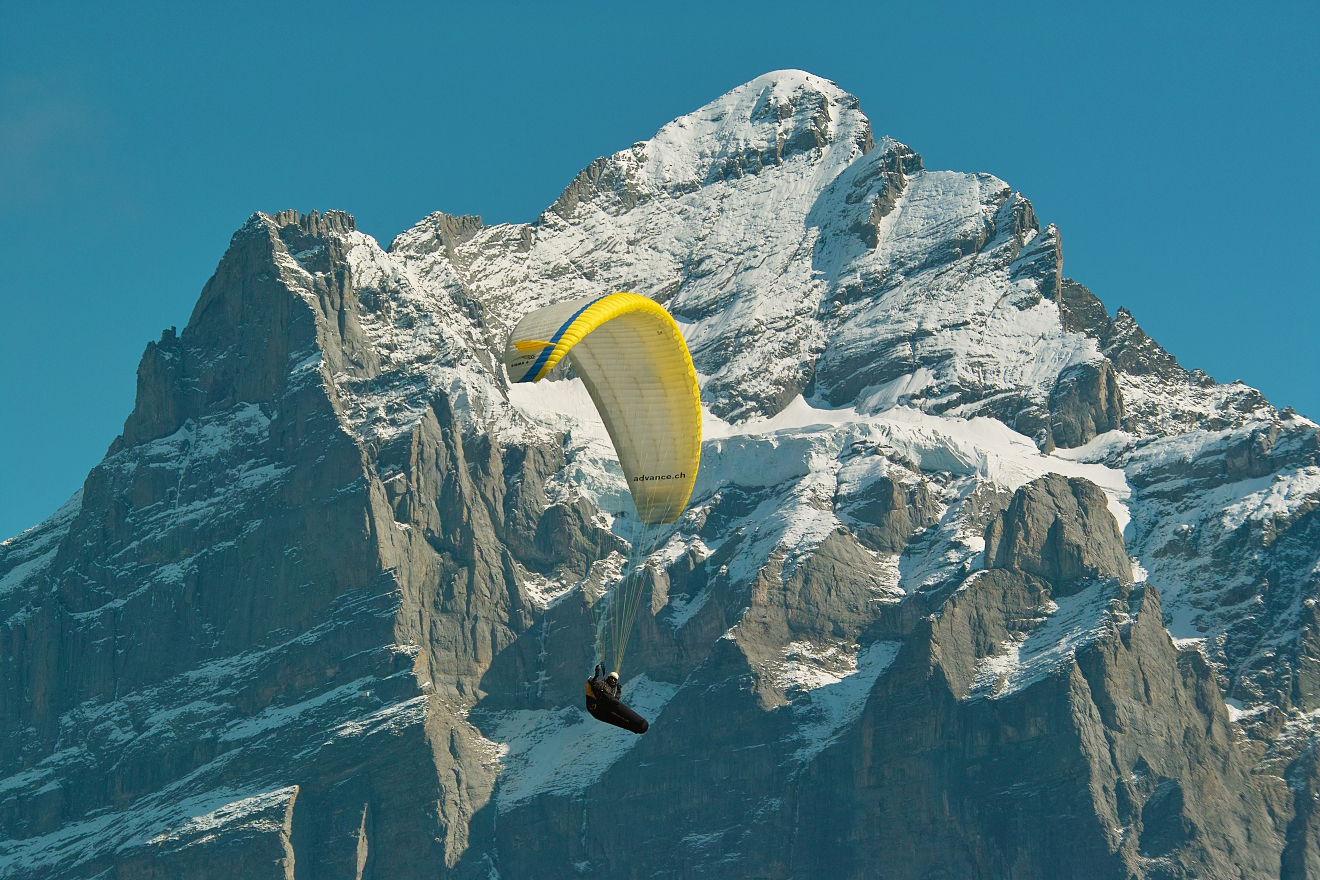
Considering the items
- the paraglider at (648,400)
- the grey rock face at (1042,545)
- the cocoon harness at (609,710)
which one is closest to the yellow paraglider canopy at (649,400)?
the paraglider at (648,400)

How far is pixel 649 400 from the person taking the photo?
3529 inches

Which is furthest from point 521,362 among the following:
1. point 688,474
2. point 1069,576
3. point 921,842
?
point 1069,576

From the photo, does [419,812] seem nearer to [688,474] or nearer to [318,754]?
[318,754]

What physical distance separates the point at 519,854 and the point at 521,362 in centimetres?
11817

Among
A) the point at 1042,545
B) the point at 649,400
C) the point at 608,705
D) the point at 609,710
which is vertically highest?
the point at 1042,545

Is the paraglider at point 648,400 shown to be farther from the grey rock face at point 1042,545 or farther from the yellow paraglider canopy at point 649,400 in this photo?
the grey rock face at point 1042,545

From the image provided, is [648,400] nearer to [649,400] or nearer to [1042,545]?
[649,400]

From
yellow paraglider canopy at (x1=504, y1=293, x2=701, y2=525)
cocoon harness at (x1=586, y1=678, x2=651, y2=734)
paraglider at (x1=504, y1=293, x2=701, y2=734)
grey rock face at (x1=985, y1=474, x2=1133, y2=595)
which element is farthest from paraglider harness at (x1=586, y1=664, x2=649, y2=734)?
grey rock face at (x1=985, y1=474, x2=1133, y2=595)

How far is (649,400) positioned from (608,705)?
13.1m

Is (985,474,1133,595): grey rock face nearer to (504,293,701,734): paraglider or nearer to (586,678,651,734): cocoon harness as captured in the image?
(504,293,701,734): paraglider

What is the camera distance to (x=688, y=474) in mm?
89688

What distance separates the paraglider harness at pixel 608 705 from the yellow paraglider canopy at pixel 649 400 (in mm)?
8658

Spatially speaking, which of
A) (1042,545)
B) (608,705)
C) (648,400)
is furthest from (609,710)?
(1042,545)

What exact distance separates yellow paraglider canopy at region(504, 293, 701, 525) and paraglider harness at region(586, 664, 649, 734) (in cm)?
866
